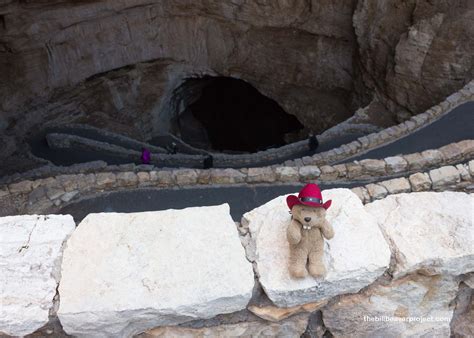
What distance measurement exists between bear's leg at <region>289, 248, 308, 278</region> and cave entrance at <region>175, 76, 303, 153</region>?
14682 mm

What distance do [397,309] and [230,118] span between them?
16.2 meters

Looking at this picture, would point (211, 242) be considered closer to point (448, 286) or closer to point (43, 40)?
point (448, 286)

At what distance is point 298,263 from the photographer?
2188mm

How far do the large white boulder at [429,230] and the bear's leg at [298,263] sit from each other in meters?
0.59

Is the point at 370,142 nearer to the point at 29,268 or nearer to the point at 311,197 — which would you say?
the point at 311,197

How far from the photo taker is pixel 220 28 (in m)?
14.5

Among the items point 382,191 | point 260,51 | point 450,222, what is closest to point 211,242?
point 450,222

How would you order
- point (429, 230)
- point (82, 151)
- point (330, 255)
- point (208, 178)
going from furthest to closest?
1. point (82, 151)
2. point (208, 178)
3. point (429, 230)
4. point (330, 255)

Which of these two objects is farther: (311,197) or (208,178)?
(208,178)

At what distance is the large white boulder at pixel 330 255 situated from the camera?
2211 mm

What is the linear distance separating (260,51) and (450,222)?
12954 millimetres

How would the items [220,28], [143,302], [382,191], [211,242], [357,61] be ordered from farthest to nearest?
1. [220,28]
2. [357,61]
3. [382,191]
4. [211,242]
5. [143,302]

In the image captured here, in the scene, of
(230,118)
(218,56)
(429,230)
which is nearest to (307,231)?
(429,230)

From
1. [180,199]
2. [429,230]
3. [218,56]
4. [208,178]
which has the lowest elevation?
[180,199]
